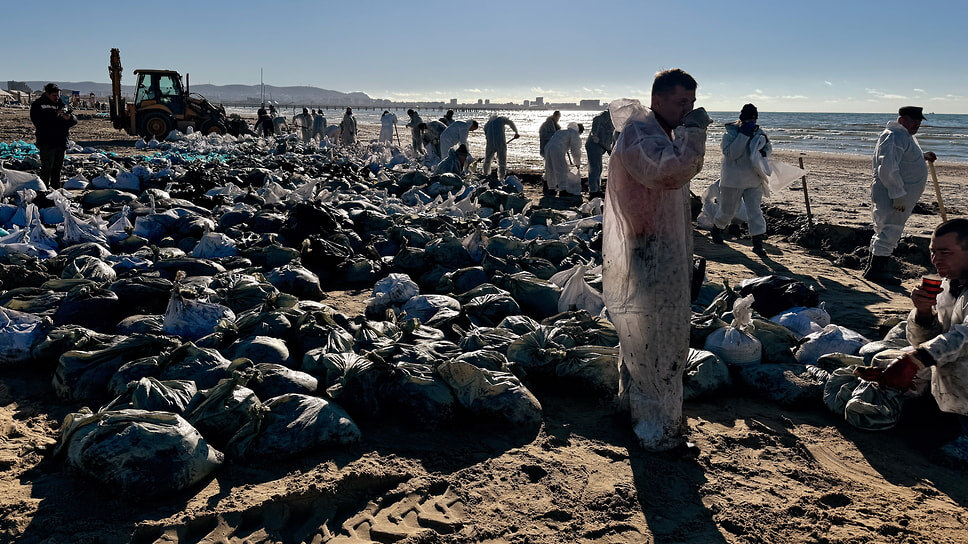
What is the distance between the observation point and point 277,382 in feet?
9.36

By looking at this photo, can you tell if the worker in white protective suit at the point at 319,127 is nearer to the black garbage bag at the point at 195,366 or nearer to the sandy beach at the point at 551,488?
the sandy beach at the point at 551,488

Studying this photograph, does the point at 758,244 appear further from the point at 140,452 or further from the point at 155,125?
the point at 155,125

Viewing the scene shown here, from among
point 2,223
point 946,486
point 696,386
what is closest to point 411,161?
point 2,223

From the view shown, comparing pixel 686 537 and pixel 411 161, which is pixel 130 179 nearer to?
pixel 411 161

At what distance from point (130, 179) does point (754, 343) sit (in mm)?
8616

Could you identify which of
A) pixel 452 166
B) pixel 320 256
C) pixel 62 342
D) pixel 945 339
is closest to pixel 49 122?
pixel 320 256

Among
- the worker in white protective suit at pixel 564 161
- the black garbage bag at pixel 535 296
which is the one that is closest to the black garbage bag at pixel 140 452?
the black garbage bag at pixel 535 296

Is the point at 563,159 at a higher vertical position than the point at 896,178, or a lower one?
higher

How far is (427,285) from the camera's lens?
518cm

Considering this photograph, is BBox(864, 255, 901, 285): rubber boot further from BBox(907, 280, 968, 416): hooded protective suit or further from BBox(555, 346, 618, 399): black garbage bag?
BBox(555, 346, 618, 399): black garbage bag

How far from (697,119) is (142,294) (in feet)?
12.3

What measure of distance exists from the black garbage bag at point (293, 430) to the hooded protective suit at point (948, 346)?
2.53 meters

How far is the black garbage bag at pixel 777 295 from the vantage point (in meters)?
4.38

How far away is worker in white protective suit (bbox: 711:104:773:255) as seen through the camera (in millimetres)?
6781
